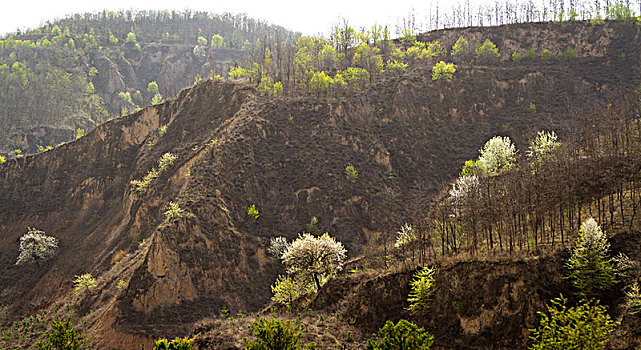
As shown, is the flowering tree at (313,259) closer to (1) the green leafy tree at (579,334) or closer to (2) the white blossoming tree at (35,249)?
(1) the green leafy tree at (579,334)

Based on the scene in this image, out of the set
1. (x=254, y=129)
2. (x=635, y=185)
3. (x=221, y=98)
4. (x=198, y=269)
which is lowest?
(x=198, y=269)

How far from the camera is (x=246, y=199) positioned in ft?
184

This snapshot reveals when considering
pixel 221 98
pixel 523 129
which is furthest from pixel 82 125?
pixel 523 129

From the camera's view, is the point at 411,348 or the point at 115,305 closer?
the point at 411,348

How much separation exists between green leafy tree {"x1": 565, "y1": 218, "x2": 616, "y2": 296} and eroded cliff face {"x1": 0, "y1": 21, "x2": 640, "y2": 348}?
3228 centimetres

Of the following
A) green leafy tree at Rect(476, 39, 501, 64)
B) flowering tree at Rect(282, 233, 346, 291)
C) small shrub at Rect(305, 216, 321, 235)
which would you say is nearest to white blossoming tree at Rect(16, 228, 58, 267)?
small shrub at Rect(305, 216, 321, 235)

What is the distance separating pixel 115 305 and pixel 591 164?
4863 centimetres

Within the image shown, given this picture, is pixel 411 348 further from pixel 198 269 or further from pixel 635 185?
pixel 198 269

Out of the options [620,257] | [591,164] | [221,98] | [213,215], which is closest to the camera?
[620,257]

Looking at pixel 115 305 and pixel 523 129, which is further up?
pixel 523 129

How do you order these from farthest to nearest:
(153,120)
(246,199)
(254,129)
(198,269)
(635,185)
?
(153,120), (254,129), (246,199), (198,269), (635,185)

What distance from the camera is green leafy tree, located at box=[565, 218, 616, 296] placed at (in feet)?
78.8

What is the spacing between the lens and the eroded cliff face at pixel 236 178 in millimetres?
45938

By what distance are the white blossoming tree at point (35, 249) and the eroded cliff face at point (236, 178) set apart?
56.2 inches
